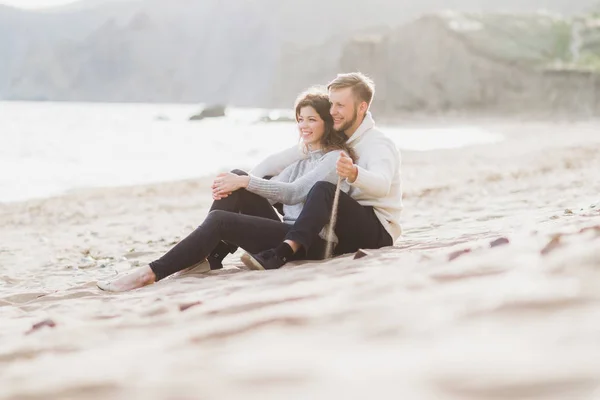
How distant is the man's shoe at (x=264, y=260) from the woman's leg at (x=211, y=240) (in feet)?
0.32

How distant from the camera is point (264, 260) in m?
3.50

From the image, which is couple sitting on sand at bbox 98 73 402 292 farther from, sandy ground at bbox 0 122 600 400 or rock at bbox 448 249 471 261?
rock at bbox 448 249 471 261

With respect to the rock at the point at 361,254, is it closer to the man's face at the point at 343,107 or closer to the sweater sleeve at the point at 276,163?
the man's face at the point at 343,107

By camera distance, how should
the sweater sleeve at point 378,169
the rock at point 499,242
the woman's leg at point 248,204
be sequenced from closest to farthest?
the rock at point 499,242
the sweater sleeve at point 378,169
the woman's leg at point 248,204

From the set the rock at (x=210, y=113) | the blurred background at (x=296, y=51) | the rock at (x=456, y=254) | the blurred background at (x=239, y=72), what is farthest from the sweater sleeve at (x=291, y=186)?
the rock at (x=210, y=113)

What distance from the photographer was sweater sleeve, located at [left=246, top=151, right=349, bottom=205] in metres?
3.63

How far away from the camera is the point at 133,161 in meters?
19.2

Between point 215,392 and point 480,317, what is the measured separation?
606 mm

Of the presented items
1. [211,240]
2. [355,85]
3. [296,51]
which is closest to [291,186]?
[211,240]

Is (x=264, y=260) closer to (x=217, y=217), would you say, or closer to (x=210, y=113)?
(x=217, y=217)

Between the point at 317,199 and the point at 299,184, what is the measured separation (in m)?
0.27

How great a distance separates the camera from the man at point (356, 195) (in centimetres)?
345

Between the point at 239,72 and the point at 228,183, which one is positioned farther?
the point at 239,72

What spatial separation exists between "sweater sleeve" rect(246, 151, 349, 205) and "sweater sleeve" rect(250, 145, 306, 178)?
10.7 inches
